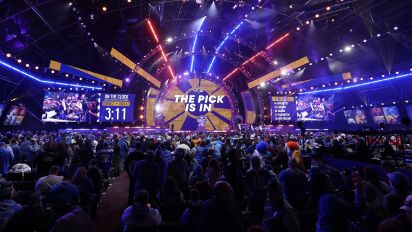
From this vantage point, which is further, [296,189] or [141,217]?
[296,189]

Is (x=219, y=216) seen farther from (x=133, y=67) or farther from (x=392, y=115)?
(x=133, y=67)

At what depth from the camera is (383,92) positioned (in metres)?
19.2

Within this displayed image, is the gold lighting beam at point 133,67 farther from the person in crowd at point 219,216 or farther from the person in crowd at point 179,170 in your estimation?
the person in crowd at point 219,216

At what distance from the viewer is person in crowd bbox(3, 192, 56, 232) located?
9.29ft

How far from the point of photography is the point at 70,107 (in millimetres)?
20047

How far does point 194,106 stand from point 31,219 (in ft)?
78.0

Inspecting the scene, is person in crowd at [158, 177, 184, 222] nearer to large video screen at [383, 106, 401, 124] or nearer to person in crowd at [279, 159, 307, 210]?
person in crowd at [279, 159, 307, 210]

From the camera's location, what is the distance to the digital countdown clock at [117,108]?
21312mm

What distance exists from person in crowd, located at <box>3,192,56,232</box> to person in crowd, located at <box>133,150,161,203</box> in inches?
67.1

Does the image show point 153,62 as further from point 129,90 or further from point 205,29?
point 205,29

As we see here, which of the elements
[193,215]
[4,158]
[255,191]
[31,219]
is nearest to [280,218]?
[193,215]

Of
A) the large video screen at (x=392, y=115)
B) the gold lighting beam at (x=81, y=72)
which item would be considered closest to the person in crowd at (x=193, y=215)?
the gold lighting beam at (x=81, y=72)

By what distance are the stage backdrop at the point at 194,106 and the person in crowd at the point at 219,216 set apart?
74.9 feet

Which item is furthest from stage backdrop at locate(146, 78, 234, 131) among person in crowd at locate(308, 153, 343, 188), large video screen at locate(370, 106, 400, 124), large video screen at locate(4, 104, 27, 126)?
person in crowd at locate(308, 153, 343, 188)
